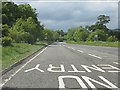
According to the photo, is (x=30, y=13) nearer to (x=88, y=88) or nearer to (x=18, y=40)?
(x=18, y=40)

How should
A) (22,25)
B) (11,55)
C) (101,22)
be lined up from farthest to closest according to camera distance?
(101,22)
(22,25)
(11,55)

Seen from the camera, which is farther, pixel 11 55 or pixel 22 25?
pixel 22 25

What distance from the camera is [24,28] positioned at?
7456cm

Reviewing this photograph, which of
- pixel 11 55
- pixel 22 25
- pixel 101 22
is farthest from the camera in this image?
pixel 101 22

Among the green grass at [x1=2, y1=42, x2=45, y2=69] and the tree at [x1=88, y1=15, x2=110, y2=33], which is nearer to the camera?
the green grass at [x1=2, y1=42, x2=45, y2=69]

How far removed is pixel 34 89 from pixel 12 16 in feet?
257

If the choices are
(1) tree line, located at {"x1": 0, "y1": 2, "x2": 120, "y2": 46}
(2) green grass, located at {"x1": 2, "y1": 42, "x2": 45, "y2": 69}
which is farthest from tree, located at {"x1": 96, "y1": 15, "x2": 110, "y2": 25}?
(2) green grass, located at {"x1": 2, "y1": 42, "x2": 45, "y2": 69}

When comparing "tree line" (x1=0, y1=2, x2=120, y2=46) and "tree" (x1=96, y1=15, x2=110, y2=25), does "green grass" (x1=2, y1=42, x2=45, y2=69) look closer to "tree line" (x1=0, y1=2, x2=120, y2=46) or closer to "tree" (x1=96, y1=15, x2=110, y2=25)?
"tree line" (x1=0, y1=2, x2=120, y2=46)

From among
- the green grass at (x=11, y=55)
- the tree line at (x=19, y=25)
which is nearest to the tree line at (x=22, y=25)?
the tree line at (x=19, y=25)

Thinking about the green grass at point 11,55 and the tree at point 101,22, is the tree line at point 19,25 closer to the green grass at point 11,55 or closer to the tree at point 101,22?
the green grass at point 11,55

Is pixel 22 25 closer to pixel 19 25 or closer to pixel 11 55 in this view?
pixel 19 25

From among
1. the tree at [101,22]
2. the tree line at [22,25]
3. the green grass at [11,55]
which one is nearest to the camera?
the green grass at [11,55]

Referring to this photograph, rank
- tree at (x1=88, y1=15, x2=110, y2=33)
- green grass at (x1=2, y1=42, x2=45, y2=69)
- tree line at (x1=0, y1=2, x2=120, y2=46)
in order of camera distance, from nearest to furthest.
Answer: green grass at (x1=2, y1=42, x2=45, y2=69), tree line at (x1=0, y1=2, x2=120, y2=46), tree at (x1=88, y1=15, x2=110, y2=33)

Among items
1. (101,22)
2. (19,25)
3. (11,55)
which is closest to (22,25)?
(19,25)
